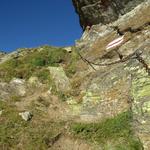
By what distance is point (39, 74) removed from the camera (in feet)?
74.0

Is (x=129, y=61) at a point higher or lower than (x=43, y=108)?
higher

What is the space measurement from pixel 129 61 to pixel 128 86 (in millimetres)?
2431

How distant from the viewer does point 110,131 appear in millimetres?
14727

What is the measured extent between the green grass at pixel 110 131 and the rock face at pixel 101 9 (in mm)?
15519

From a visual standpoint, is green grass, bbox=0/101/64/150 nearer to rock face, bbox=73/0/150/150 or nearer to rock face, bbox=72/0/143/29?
rock face, bbox=73/0/150/150

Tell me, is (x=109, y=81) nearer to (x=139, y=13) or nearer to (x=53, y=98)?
(x=53, y=98)

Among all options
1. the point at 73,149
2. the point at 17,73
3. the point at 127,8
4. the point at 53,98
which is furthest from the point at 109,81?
the point at 127,8

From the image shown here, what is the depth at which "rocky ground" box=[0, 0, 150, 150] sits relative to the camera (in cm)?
1469

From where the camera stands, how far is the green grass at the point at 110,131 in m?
13.9

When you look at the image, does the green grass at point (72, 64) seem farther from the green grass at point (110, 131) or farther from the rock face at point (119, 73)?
the green grass at point (110, 131)

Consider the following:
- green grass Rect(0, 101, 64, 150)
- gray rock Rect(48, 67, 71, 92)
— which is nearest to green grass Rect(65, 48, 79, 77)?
gray rock Rect(48, 67, 71, 92)

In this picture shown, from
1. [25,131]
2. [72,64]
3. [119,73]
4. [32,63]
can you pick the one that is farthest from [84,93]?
[32,63]

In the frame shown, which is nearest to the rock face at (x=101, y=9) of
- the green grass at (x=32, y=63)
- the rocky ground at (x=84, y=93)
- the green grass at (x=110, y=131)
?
the rocky ground at (x=84, y=93)

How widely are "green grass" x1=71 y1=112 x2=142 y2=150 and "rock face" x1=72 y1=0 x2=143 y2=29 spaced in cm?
1552
